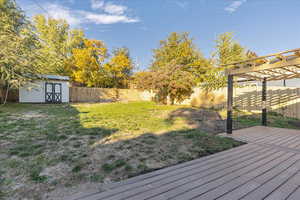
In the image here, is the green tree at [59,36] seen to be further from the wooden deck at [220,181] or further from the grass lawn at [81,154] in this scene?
the wooden deck at [220,181]

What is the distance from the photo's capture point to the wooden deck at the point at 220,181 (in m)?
1.33

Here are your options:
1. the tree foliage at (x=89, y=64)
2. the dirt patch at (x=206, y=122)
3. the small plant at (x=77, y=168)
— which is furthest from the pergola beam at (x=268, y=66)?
the tree foliage at (x=89, y=64)

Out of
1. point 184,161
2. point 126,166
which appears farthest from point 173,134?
point 126,166

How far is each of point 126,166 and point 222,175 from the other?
4.13 feet

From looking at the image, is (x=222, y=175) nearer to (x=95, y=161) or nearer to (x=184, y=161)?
(x=184, y=161)

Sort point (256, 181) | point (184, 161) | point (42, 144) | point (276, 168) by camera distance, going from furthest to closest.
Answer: point (42, 144), point (184, 161), point (276, 168), point (256, 181)

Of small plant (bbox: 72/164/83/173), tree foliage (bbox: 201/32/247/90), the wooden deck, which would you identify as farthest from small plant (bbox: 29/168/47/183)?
tree foliage (bbox: 201/32/247/90)

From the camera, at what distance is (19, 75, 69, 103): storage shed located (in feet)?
33.2

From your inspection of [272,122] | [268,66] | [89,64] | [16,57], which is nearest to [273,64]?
[268,66]

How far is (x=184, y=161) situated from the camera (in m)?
2.13

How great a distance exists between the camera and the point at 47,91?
430 inches

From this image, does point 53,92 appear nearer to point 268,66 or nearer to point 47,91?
point 47,91

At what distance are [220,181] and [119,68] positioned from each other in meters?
15.5

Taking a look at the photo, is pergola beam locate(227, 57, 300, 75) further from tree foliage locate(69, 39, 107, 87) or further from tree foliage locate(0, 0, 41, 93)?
tree foliage locate(69, 39, 107, 87)
